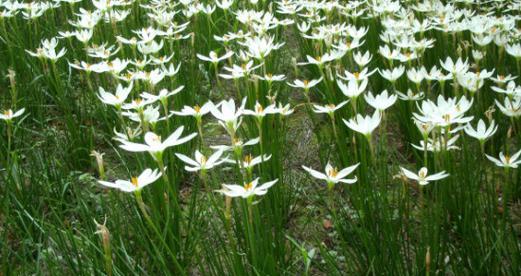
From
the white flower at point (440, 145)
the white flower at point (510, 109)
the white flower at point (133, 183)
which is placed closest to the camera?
the white flower at point (133, 183)

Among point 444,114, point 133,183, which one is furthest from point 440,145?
point 133,183

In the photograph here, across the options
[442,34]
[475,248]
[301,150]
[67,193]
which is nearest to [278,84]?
[301,150]

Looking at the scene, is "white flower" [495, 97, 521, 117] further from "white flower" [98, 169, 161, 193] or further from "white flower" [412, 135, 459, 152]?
"white flower" [98, 169, 161, 193]

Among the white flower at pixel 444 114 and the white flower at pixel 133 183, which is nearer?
the white flower at pixel 133 183

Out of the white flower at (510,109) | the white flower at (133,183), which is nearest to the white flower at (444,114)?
the white flower at (510,109)

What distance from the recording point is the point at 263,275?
1.61 meters

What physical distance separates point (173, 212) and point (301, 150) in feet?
3.50

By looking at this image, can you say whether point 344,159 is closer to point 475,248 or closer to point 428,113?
point 428,113

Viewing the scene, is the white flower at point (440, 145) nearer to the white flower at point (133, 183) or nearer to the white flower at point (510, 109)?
the white flower at point (510, 109)

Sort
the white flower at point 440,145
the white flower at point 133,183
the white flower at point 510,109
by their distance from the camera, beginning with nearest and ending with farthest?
the white flower at point 133,183, the white flower at point 440,145, the white flower at point 510,109

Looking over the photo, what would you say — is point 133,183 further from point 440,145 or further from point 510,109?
point 510,109

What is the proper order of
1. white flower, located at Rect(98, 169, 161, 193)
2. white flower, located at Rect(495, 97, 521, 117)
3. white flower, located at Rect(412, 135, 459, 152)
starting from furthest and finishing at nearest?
white flower, located at Rect(495, 97, 521, 117) < white flower, located at Rect(412, 135, 459, 152) < white flower, located at Rect(98, 169, 161, 193)

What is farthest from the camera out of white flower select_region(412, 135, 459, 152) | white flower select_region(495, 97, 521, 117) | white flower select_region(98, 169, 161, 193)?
white flower select_region(495, 97, 521, 117)

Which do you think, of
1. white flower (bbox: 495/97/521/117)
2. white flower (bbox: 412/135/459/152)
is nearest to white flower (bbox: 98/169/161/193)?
white flower (bbox: 412/135/459/152)
